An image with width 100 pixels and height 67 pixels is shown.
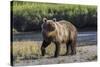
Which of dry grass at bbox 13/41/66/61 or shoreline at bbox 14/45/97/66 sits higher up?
dry grass at bbox 13/41/66/61

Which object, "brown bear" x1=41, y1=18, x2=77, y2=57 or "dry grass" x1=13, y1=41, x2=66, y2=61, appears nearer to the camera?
"dry grass" x1=13, y1=41, x2=66, y2=61

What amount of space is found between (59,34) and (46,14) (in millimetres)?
293

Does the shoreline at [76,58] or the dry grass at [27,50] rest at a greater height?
the dry grass at [27,50]

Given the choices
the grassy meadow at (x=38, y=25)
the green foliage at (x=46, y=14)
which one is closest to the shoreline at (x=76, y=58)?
the grassy meadow at (x=38, y=25)

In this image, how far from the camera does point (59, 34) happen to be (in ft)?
8.79

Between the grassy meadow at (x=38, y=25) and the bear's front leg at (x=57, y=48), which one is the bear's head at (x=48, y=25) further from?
the bear's front leg at (x=57, y=48)

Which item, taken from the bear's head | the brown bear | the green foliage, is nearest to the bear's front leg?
the brown bear

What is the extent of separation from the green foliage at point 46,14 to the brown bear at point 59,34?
0.06 meters

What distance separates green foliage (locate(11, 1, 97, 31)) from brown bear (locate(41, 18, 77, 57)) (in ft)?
0.20

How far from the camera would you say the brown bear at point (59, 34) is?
260cm

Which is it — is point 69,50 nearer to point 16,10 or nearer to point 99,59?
point 99,59

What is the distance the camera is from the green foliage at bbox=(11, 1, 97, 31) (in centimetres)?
247

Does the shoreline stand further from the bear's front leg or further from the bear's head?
the bear's head

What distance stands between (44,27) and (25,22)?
238 millimetres
